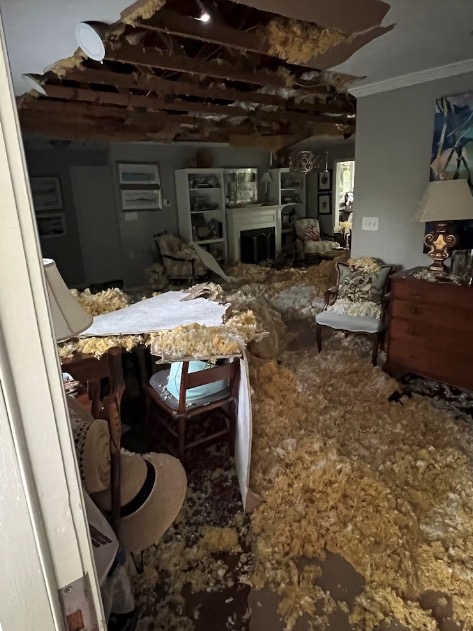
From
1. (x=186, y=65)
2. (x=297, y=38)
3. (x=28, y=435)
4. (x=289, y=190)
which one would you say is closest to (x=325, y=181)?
(x=289, y=190)

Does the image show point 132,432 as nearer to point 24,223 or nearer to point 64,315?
point 64,315

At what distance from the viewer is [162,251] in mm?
6242

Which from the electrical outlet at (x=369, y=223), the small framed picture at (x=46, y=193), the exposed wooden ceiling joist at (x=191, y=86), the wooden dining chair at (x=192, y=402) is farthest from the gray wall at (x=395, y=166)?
the small framed picture at (x=46, y=193)

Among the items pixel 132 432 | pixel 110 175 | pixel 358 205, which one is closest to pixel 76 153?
pixel 110 175

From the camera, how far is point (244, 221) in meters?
7.15

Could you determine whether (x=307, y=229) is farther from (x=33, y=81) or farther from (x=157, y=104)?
(x=33, y=81)

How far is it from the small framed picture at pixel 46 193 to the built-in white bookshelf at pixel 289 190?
3672mm

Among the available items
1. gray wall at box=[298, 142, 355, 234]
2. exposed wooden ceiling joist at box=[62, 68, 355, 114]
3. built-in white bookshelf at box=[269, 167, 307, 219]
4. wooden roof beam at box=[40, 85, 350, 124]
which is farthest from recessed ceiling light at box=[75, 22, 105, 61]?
gray wall at box=[298, 142, 355, 234]

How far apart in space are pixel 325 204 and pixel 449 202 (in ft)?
17.7

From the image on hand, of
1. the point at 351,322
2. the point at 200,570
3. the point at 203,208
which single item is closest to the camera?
the point at 200,570

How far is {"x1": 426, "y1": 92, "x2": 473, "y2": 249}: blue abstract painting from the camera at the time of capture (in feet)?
9.55

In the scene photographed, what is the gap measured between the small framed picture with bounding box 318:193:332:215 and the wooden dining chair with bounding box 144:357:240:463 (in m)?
6.32

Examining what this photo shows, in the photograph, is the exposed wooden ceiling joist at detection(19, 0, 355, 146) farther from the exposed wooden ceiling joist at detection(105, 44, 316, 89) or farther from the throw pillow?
the throw pillow

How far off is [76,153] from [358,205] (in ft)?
13.0
